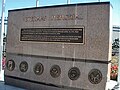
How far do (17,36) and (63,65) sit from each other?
2.12 m

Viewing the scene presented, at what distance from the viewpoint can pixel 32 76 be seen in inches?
288

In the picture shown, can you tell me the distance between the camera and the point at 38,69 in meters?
7.20

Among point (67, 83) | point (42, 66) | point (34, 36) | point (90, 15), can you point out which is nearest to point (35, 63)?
point (42, 66)

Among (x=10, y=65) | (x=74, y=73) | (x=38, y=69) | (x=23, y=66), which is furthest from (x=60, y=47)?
(x=10, y=65)

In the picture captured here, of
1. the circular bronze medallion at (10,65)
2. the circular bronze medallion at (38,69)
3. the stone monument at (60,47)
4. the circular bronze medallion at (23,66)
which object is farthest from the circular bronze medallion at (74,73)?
the circular bronze medallion at (10,65)

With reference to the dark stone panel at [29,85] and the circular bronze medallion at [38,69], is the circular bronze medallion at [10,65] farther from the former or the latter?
the circular bronze medallion at [38,69]

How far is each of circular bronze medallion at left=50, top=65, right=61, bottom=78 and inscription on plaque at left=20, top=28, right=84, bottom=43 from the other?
0.82 metres

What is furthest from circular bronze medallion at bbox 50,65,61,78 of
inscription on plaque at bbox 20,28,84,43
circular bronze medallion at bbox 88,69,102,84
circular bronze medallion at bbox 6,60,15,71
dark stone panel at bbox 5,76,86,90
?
circular bronze medallion at bbox 6,60,15,71

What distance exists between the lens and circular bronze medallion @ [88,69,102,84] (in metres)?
6.08

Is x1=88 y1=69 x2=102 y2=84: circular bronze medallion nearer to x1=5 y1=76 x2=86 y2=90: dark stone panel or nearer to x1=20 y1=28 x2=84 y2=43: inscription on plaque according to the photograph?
x1=5 y1=76 x2=86 y2=90: dark stone panel

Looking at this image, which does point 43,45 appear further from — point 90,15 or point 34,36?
point 90,15

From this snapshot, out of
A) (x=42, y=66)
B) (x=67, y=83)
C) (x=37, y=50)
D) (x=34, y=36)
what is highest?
(x=34, y=36)

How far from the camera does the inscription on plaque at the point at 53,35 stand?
644 centimetres

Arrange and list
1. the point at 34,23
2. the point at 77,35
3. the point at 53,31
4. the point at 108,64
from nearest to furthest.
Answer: the point at 108,64
the point at 77,35
the point at 53,31
the point at 34,23
